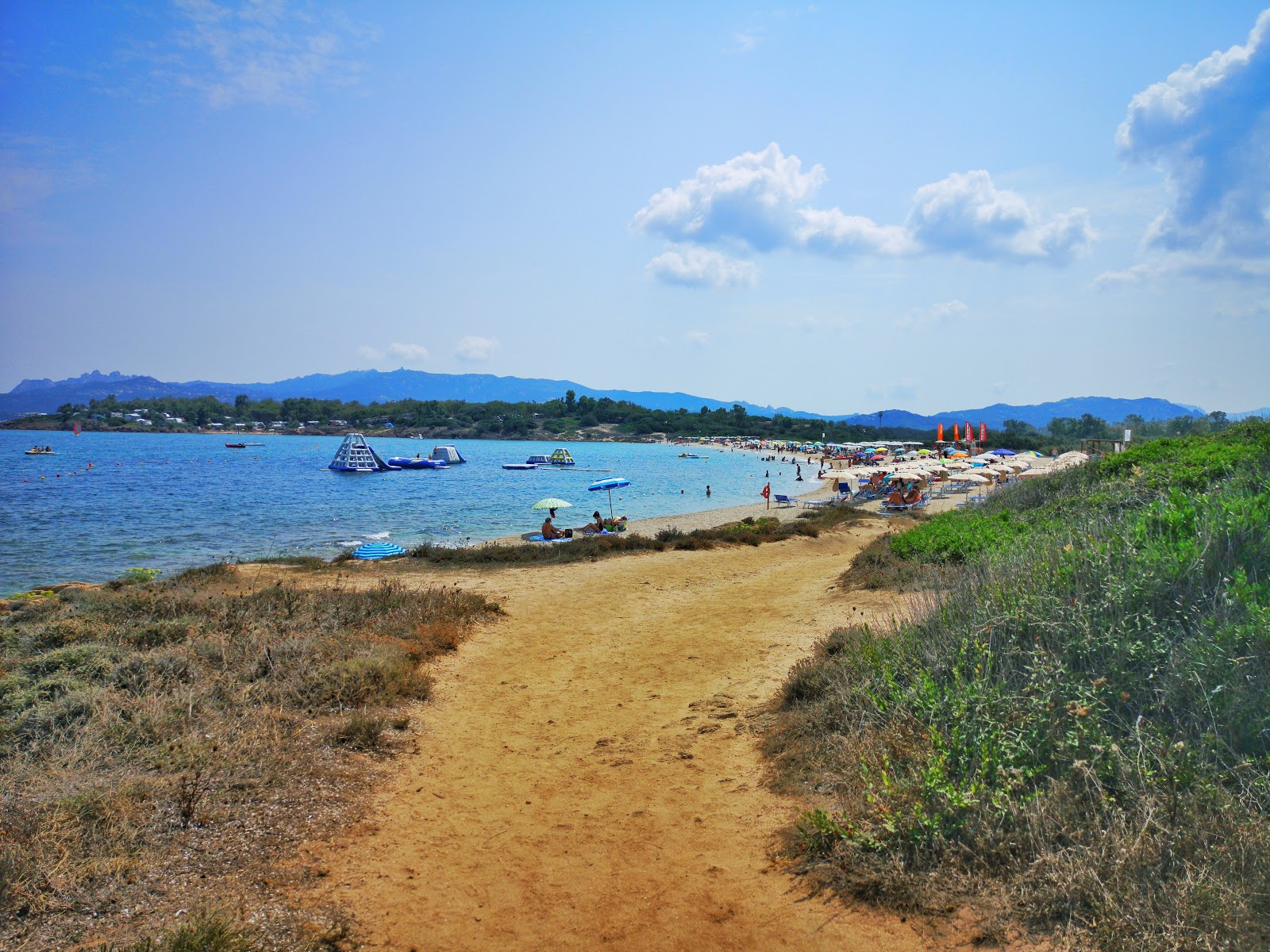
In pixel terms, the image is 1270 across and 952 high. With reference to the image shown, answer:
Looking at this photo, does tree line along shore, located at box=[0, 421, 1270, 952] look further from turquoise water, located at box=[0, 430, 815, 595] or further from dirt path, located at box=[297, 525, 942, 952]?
turquoise water, located at box=[0, 430, 815, 595]

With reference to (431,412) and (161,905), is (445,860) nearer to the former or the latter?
(161,905)

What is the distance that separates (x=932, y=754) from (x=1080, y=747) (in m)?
0.72

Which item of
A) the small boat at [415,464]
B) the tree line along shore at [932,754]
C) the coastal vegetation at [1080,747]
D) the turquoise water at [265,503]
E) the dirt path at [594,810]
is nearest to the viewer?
the coastal vegetation at [1080,747]

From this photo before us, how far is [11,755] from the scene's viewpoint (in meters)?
4.75

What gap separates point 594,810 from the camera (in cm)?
A: 493

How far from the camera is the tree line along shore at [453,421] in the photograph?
478 feet

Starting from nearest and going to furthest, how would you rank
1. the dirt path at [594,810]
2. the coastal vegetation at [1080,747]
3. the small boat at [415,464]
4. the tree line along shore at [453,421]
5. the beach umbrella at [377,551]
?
1. the coastal vegetation at [1080,747]
2. the dirt path at [594,810]
3. the beach umbrella at [377,551]
4. the small boat at [415,464]
5. the tree line along shore at [453,421]

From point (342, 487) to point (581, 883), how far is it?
156 ft

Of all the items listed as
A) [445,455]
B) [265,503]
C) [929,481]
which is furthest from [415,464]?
[929,481]

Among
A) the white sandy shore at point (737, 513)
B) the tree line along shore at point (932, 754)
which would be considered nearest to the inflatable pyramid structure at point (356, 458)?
the white sandy shore at point (737, 513)

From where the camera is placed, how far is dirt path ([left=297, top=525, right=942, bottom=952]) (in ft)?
11.7

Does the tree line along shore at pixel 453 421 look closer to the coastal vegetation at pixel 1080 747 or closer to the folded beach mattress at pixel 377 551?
the folded beach mattress at pixel 377 551

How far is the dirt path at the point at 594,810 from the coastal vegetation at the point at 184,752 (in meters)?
0.39

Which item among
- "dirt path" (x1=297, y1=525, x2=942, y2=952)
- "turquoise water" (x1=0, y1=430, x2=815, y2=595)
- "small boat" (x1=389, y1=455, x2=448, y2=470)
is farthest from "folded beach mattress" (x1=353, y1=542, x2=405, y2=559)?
"small boat" (x1=389, y1=455, x2=448, y2=470)
